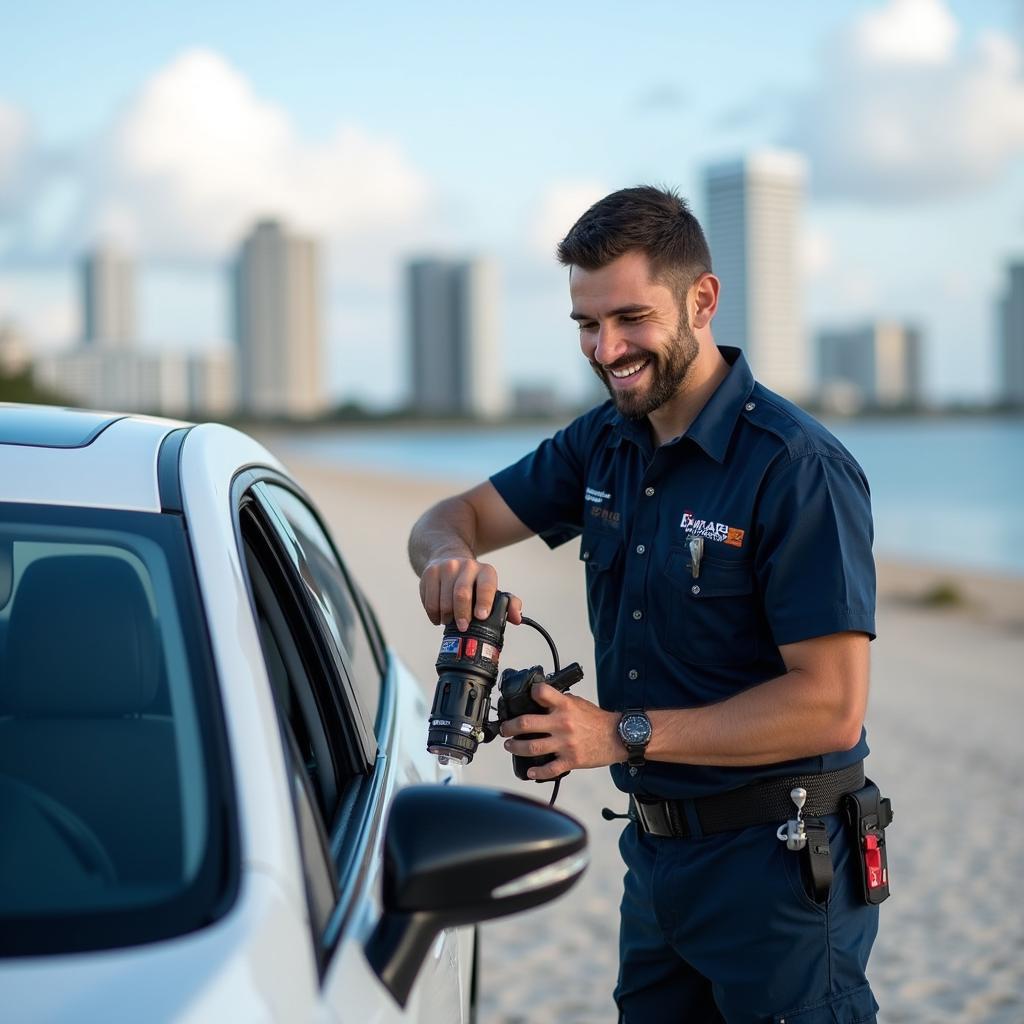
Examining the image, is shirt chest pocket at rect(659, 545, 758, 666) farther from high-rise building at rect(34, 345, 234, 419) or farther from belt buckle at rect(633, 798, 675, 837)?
high-rise building at rect(34, 345, 234, 419)

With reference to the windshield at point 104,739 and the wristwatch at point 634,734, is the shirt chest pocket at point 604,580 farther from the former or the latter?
the windshield at point 104,739

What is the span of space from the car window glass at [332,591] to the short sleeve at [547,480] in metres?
0.43

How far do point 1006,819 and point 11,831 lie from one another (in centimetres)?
590

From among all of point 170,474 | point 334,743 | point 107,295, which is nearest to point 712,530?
point 334,743

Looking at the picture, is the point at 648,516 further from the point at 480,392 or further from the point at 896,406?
the point at 480,392

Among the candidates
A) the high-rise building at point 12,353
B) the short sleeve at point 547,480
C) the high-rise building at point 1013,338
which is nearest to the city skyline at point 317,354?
the high-rise building at point 1013,338

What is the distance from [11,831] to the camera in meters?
1.51

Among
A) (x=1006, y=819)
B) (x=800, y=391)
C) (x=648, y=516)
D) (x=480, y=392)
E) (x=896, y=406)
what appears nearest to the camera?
(x=648, y=516)

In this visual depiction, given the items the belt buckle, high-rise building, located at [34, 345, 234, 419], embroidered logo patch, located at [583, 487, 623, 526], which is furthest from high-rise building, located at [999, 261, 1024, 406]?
the belt buckle

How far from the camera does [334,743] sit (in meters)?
2.28

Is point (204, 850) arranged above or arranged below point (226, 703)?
below

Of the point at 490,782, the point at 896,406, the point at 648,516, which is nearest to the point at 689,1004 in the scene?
the point at 648,516

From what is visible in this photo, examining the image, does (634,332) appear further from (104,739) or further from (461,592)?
(104,739)

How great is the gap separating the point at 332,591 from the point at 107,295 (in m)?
155
